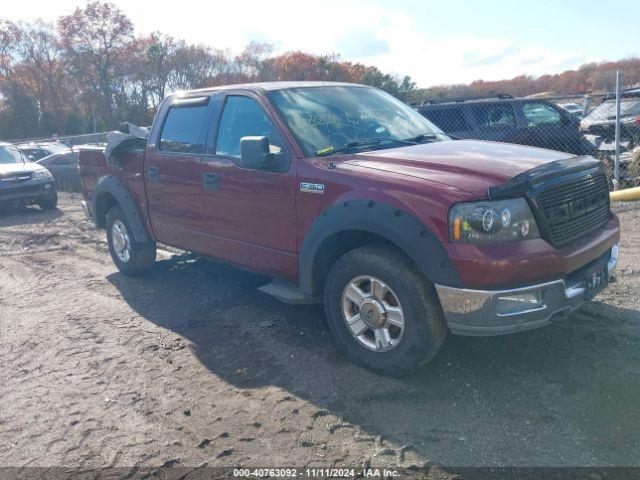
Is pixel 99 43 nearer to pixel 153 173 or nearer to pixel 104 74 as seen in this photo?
pixel 104 74

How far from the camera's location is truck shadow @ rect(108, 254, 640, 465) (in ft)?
10.4

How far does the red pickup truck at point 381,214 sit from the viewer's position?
11.3 ft

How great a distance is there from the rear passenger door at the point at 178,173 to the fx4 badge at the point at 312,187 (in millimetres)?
1349

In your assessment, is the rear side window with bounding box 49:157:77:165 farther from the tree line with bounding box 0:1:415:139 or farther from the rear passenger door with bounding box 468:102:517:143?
the tree line with bounding box 0:1:415:139

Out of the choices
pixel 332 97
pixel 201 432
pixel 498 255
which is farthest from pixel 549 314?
pixel 332 97

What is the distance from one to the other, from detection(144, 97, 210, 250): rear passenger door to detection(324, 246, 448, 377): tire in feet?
6.13

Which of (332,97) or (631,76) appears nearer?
(332,97)

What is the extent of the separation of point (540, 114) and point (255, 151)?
25.9 ft

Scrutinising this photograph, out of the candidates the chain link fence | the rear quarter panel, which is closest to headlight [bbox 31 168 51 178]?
the rear quarter panel

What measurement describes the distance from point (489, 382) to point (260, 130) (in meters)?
2.58

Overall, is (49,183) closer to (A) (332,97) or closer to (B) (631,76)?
(A) (332,97)

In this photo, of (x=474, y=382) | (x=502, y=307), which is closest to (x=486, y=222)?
(x=502, y=307)

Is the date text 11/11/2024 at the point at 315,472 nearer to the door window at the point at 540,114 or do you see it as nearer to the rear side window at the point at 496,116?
the rear side window at the point at 496,116

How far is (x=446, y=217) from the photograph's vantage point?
137 inches
